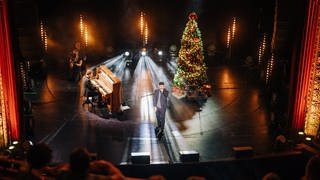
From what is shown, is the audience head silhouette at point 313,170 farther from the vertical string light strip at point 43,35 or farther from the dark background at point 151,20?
the vertical string light strip at point 43,35

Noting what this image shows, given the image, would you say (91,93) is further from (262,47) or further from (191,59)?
(262,47)

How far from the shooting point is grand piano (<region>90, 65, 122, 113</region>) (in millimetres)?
13742

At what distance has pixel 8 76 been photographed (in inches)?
421

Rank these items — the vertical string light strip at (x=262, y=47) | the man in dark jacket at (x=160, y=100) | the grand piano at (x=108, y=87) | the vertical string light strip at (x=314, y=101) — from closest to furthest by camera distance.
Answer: the vertical string light strip at (x=314, y=101), the man in dark jacket at (x=160, y=100), the grand piano at (x=108, y=87), the vertical string light strip at (x=262, y=47)

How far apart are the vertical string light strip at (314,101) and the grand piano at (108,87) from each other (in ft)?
18.2

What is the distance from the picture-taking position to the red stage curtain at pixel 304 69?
10.9 meters

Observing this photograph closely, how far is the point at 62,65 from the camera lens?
2067 centimetres

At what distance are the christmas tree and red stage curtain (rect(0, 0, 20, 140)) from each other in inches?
252

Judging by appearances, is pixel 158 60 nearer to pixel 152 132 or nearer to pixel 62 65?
pixel 62 65

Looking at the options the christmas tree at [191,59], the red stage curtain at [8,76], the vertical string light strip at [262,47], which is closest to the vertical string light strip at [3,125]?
the red stage curtain at [8,76]

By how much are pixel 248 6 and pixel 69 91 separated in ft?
30.9

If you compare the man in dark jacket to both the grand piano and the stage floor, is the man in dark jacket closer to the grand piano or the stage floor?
the stage floor

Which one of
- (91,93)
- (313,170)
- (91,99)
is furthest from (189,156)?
(91,99)

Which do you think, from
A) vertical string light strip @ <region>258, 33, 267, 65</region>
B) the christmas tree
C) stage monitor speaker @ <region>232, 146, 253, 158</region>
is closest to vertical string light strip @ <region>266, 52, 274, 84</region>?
the christmas tree
